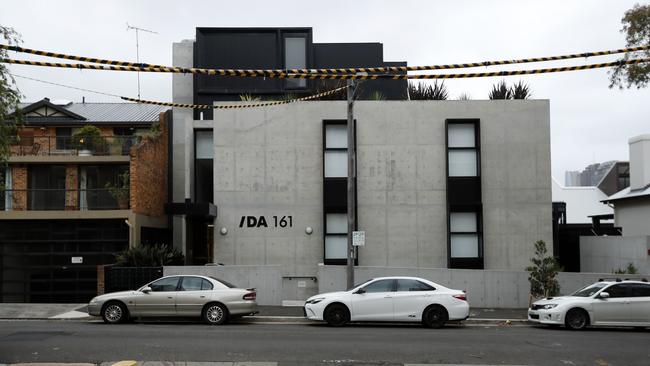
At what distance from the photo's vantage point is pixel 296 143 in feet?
84.0

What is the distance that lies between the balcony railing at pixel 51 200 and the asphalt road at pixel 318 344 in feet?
31.2

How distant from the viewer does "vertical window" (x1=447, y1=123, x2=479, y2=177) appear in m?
25.6

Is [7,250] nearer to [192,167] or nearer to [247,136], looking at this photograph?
[192,167]

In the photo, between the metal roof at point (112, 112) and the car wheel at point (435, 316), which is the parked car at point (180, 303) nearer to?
the car wheel at point (435, 316)

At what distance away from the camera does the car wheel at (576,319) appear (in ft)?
58.8

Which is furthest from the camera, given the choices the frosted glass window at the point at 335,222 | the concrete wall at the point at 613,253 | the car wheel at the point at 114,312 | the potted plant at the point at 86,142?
the potted plant at the point at 86,142

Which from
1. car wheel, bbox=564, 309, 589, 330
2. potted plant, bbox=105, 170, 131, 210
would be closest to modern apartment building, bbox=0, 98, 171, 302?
potted plant, bbox=105, 170, 131, 210

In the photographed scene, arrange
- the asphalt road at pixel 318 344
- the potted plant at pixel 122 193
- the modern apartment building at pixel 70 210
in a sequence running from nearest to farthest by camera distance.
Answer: the asphalt road at pixel 318 344
the modern apartment building at pixel 70 210
the potted plant at pixel 122 193

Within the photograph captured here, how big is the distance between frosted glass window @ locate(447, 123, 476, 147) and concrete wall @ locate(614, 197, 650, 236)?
1024 centimetres

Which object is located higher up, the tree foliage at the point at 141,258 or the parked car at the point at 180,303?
the tree foliage at the point at 141,258

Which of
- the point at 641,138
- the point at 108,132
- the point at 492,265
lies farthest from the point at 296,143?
the point at 641,138

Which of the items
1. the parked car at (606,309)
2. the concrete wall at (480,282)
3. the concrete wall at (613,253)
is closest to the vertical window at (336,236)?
the concrete wall at (480,282)

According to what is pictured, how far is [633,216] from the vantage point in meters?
31.8

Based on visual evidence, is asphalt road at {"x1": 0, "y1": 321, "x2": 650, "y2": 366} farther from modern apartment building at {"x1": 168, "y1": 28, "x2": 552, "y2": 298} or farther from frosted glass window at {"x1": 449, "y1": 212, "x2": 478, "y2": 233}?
frosted glass window at {"x1": 449, "y1": 212, "x2": 478, "y2": 233}
